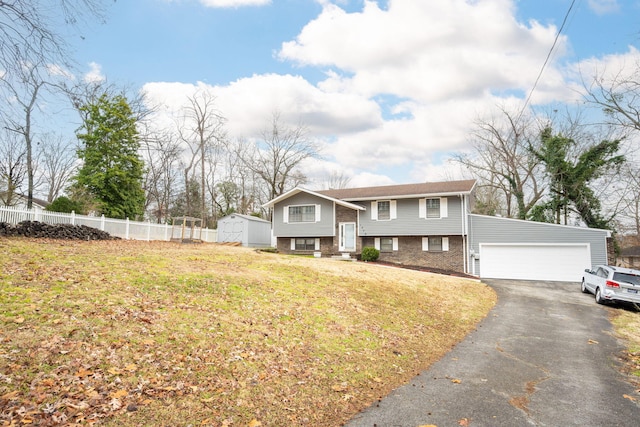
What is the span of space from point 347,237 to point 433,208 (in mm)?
6495

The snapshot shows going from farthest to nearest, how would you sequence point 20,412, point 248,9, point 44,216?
point 44,216 → point 248,9 → point 20,412

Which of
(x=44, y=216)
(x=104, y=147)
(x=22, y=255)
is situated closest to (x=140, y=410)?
(x=22, y=255)

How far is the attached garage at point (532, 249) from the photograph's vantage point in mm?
21781

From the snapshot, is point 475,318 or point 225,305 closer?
point 225,305

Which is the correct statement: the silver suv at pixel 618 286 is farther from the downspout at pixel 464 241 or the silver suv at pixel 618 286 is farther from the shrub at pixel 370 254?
the shrub at pixel 370 254

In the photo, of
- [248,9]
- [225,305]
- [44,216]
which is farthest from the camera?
[44,216]

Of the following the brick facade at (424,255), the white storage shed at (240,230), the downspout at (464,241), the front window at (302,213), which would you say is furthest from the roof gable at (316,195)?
the downspout at (464,241)

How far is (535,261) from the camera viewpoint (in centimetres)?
2278

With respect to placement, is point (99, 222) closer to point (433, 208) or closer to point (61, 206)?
point (61, 206)

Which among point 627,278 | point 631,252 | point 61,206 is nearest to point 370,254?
point 627,278

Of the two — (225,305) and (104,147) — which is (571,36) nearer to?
(225,305)

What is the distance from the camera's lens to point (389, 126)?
957 inches

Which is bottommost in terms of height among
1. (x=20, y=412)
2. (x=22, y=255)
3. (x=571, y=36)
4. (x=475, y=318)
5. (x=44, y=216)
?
(x=475, y=318)

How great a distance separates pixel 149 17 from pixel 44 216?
36.8 feet
